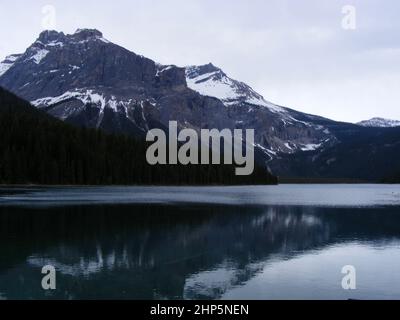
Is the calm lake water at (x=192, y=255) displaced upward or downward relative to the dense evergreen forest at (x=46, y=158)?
downward

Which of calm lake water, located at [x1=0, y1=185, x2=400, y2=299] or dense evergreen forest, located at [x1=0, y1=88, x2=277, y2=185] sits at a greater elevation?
dense evergreen forest, located at [x1=0, y1=88, x2=277, y2=185]

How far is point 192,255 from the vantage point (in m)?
41.9

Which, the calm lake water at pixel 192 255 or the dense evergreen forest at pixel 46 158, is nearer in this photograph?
the calm lake water at pixel 192 255

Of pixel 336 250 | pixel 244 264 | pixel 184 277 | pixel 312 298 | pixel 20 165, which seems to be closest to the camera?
pixel 312 298

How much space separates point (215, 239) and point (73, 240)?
45.1 feet

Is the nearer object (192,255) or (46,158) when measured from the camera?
(192,255)

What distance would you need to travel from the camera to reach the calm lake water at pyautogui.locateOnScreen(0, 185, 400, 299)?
97.3ft

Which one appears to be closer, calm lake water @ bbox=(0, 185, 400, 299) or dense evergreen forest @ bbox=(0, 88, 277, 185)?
calm lake water @ bbox=(0, 185, 400, 299)

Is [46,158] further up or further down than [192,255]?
further up

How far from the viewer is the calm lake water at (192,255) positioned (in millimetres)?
29672
